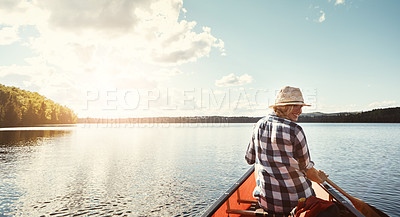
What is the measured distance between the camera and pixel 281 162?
131 inches

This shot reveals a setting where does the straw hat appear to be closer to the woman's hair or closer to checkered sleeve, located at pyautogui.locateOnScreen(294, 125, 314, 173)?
the woman's hair

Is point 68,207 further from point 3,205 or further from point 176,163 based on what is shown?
point 176,163

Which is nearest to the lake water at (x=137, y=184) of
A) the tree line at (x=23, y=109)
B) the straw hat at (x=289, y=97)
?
the straw hat at (x=289, y=97)

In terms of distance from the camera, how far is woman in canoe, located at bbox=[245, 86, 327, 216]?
128 inches

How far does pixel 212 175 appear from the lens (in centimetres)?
1526

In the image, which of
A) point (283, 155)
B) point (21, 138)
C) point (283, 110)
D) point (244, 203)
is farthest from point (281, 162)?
point (21, 138)

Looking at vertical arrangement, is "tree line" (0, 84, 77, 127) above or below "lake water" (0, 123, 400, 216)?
above

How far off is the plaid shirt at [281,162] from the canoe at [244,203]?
1.57ft

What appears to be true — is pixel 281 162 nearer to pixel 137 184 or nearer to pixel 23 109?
pixel 137 184

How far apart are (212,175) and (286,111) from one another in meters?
12.4

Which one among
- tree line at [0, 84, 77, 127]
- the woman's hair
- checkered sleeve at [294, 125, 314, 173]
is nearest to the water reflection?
tree line at [0, 84, 77, 127]

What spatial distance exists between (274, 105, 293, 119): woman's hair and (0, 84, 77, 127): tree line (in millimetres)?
94004

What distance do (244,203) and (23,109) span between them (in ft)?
328

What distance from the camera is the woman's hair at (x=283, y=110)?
11.4 ft
